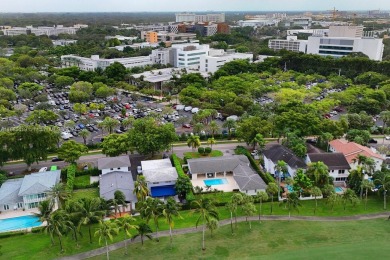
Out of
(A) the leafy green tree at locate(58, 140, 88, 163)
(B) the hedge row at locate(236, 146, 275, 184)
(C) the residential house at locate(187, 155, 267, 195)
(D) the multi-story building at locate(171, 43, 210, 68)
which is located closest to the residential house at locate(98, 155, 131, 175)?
(A) the leafy green tree at locate(58, 140, 88, 163)

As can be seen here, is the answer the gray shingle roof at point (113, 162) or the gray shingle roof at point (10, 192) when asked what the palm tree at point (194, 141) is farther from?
the gray shingle roof at point (10, 192)

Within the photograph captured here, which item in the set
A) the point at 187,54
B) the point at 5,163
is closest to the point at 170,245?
the point at 5,163

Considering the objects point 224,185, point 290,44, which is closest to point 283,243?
point 224,185

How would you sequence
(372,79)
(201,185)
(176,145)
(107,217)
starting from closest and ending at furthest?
(107,217) < (201,185) < (176,145) < (372,79)

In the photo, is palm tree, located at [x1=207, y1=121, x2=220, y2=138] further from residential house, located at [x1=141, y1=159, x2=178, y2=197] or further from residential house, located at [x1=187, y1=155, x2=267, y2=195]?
residential house, located at [x1=141, y1=159, x2=178, y2=197]

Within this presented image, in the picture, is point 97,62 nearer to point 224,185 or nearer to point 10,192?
point 10,192

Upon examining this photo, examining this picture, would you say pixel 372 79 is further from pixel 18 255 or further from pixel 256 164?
pixel 18 255
